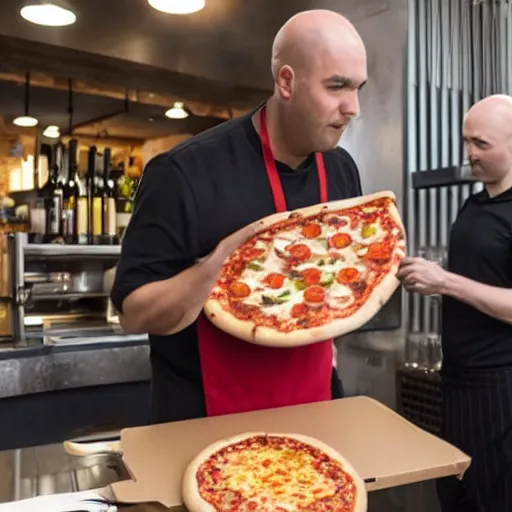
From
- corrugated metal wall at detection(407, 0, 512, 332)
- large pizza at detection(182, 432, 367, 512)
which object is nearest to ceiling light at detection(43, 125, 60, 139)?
corrugated metal wall at detection(407, 0, 512, 332)

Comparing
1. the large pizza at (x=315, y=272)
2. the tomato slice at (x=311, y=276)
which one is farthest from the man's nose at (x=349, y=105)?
the tomato slice at (x=311, y=276)

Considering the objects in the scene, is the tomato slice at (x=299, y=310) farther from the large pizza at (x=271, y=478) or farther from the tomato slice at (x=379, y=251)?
the large pizza at (x=271, y=478)

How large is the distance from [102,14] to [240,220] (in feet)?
5.65

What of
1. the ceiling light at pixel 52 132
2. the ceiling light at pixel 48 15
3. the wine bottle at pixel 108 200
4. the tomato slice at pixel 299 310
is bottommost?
the tomato slice at pixel 299 310

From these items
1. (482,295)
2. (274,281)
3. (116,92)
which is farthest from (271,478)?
(116,92)

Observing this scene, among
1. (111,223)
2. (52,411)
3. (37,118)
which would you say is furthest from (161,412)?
(37,118)

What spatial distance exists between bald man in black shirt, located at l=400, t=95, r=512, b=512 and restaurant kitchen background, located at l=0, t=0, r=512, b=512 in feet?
1.72

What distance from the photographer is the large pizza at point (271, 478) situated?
1176mm

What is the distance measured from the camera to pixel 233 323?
1551 millimetres

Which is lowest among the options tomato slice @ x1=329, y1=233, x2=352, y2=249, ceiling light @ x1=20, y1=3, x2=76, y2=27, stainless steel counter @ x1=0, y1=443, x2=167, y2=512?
stainless steel counter @ x1=0, y1=443, x2=167, y2=512

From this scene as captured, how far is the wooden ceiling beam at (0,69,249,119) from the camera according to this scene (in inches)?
134

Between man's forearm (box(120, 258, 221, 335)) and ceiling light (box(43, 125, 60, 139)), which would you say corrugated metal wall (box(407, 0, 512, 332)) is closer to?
ceiling light (box(43, 125, 60, 139))

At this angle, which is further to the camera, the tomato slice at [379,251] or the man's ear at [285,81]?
the tomato slice at [379,251]

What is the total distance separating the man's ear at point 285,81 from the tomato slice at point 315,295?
0.49 meters
